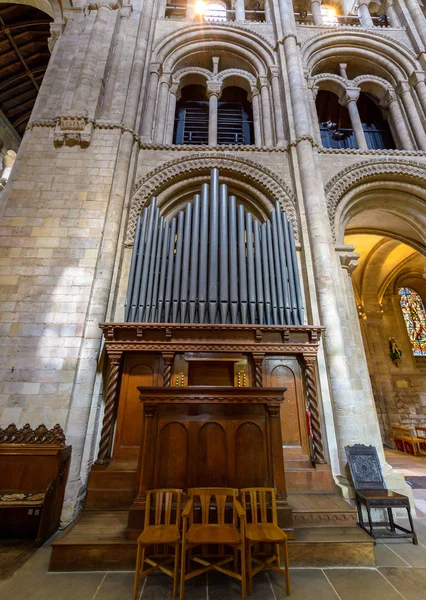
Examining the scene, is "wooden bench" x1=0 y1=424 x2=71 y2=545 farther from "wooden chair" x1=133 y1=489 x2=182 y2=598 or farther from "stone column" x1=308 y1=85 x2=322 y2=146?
"stone column" x1=308 y1=85 x2=322 y2=146

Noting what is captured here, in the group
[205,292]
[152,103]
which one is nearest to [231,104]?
[152,103]

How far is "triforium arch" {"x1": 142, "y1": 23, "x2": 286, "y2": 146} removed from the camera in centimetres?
823

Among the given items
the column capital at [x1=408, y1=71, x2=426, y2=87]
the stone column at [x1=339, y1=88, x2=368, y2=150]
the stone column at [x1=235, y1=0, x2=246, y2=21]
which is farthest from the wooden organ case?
the stone column at [x1=235, y1=0, x2=246, y2=21]

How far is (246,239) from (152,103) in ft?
17.0

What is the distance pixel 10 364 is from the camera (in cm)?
483

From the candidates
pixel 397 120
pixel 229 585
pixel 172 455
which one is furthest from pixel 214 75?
pixel 229 585

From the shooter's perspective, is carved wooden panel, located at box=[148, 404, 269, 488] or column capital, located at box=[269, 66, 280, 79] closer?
carved wooden panel, located at box=[148, 404, 269, 488]

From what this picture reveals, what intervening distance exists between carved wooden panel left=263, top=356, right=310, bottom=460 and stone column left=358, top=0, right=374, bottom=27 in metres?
12.5

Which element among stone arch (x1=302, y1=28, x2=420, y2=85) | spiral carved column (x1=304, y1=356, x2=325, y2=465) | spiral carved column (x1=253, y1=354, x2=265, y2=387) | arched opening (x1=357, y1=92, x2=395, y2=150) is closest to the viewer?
spiral carved column (x1=304, y1=356, x2=325, y2=465)

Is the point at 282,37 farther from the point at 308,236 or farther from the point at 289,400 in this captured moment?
the point at 289,400

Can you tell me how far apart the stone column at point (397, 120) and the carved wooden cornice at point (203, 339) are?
6908mm

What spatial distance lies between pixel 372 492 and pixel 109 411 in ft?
12.9

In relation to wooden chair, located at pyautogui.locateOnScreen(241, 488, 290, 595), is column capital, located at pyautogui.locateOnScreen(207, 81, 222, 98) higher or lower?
higher

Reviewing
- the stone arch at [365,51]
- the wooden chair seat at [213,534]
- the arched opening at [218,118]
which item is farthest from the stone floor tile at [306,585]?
the stone arch at [365,51]
